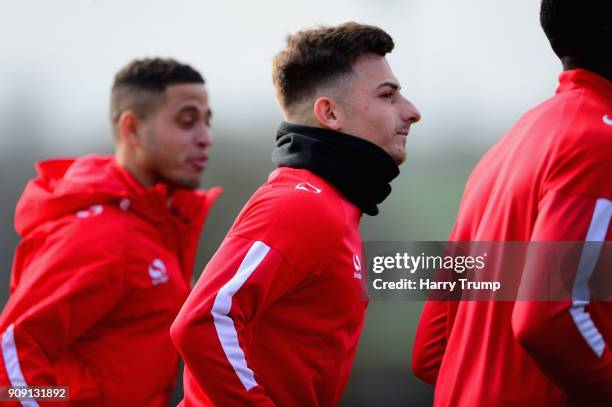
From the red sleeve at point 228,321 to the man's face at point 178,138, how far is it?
6.80ft

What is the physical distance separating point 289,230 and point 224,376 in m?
0.48

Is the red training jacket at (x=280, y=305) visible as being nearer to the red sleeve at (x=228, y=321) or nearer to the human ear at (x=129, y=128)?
the red sleeve at (x=228, y=321)

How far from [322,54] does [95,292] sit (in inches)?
56.7

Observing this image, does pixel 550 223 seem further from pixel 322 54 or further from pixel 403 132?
pixel 322 54

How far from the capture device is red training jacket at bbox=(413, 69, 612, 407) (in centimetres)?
240

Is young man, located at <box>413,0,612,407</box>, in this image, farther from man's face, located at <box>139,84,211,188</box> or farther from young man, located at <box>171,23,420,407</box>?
man's face, located at <box>139,84,211,188</box>

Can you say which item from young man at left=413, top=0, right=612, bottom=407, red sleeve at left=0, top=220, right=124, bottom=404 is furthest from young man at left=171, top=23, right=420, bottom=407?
red sleeve at left=0, top=220, right=124, bottom=404

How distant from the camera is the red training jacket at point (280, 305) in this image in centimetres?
266

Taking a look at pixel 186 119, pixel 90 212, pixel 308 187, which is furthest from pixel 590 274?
pixel 186 119

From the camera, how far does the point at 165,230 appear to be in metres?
4.45

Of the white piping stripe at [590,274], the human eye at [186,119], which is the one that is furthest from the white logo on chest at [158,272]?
the white piping stripe at [590,274]

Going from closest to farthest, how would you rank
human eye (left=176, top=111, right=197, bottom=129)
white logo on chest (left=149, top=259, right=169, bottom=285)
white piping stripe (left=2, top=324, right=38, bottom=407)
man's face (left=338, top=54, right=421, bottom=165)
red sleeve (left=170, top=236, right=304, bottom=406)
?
1. red sleeve (left=170, top=236, right=304, bottom=406)
2. man's face (left=338, top=54, right=421, bottom=165)
3. white piping stripe (left=2, top=324, right=38, bottom=407)
4. white logo on chest (left=149, top=259, right=169, bottom=285)
5. human eye (left=176, top=111, right=197, bottom=129)

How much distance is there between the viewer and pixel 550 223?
95.0 inches

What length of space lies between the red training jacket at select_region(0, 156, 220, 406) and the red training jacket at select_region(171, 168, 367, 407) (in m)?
0.93
